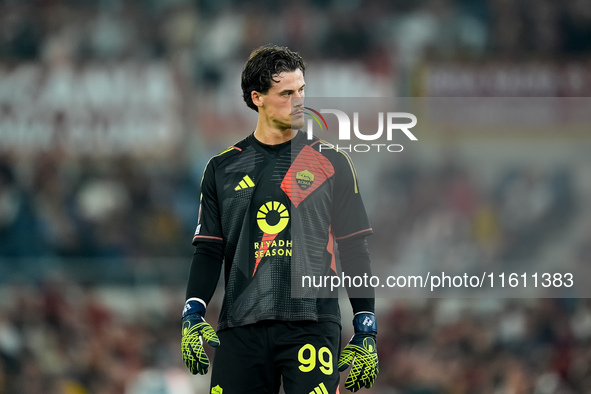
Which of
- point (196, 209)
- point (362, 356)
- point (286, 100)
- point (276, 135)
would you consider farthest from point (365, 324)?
point (196, 209)

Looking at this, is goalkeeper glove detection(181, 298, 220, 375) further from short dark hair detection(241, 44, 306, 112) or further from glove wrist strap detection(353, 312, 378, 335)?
short dark hair detection(241, 44, 306, 112)

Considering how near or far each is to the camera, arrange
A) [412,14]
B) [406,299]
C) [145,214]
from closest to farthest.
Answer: [406,299], [145,214], [412,14]

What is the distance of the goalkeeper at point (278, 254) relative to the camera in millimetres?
5223

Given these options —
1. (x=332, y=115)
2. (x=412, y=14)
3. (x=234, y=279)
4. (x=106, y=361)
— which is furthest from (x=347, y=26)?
(x=234, y=279)

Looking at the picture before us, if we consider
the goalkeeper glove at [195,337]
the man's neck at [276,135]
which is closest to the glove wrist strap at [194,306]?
the goalkeeper glove at [195,337]

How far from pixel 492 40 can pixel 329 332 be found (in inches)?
450

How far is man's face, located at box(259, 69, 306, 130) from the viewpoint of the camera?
539 centimetres

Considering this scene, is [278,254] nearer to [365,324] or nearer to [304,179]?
[304,179]

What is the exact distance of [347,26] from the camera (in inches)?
657

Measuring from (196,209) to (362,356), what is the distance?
989cm

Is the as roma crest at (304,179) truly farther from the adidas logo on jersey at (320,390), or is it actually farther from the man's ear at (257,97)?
the adidas logo on jersey at (320,390)

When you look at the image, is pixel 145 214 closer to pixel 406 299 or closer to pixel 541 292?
pixel 406 299

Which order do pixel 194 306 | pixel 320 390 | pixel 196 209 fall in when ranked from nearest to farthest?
1. pixel 320 390
2. pixel 194 306
3. pixel 196 209

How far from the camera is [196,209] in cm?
1495
